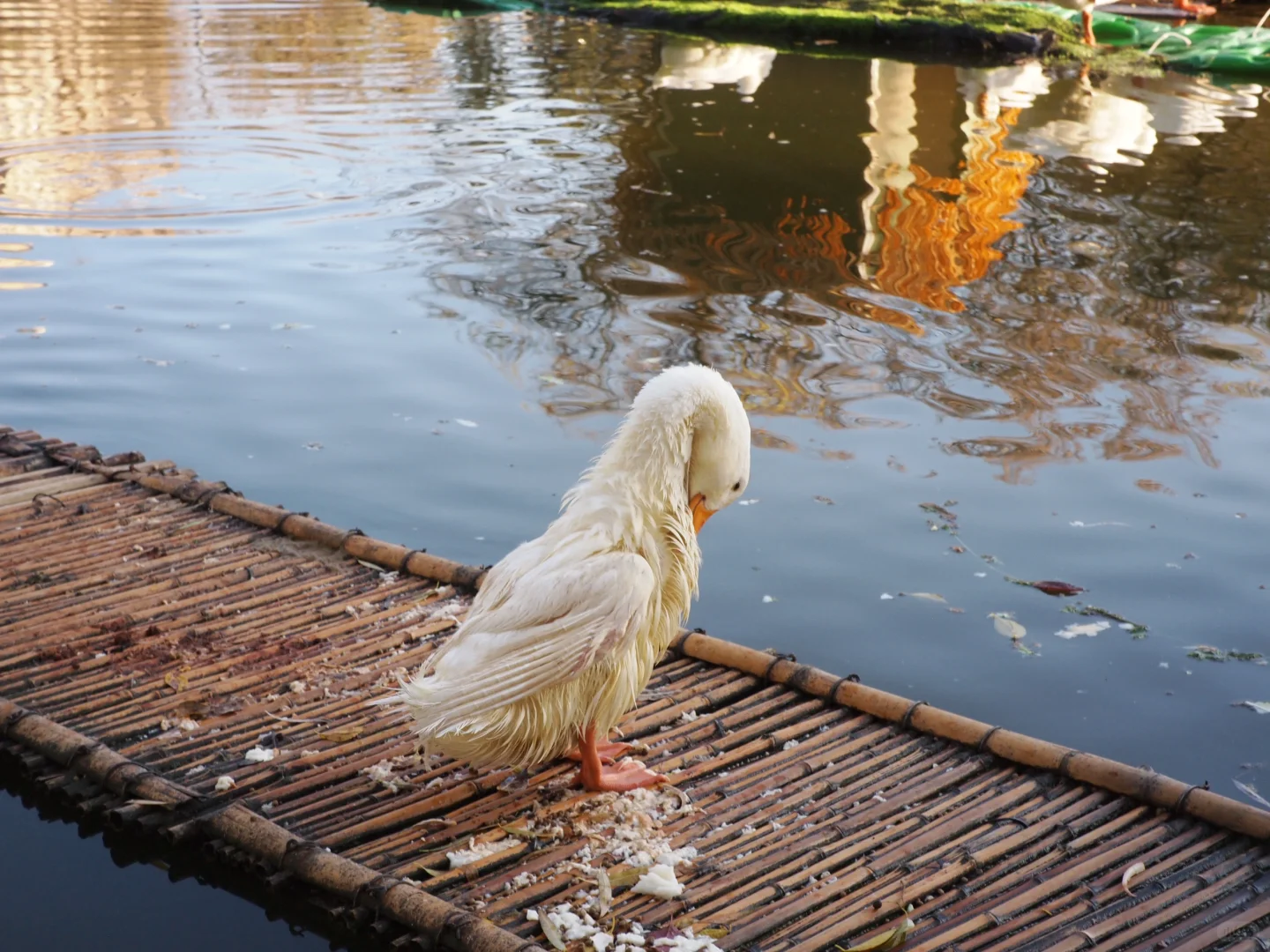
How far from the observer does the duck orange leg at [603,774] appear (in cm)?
320

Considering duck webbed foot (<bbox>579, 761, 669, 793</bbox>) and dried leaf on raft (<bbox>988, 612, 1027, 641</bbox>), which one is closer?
duck webbed foot (<bbox>579, 761, 669, 793</bbox>)

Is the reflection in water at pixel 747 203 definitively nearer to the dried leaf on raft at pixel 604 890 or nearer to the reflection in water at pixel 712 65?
the reflection in water at pixel 712 65

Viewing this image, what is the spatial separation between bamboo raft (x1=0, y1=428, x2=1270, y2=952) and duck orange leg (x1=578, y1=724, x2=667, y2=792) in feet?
0.14

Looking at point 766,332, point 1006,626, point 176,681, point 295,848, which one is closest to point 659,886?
point 295,848

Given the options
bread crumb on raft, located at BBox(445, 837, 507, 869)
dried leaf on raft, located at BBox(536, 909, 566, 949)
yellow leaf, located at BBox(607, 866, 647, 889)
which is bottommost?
yellow leaf, located at BBox(607, 866, 647, 889)

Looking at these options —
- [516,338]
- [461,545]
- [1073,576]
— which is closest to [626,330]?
[516,338]

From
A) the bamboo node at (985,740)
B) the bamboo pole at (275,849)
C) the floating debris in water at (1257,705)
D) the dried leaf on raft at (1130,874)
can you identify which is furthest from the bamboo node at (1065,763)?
the bamboo pole at (275,849)

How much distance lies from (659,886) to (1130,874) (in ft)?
3.55

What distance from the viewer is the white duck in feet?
9.68

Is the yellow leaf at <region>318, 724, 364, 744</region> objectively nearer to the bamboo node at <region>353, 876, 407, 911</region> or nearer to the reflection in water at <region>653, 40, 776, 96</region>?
the bamboo node at <region>353, 876, 407, 911</region>

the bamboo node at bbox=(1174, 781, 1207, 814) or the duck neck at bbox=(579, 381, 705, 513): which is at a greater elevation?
the duck neck at bbox=(579, 381, 705, 513)

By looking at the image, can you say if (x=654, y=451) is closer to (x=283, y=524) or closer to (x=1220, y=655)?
(x=283, y=524)

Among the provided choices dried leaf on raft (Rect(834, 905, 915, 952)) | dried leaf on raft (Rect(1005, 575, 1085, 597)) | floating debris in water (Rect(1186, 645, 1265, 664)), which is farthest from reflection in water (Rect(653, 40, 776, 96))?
dried leaf on raft (Rect(834, 905, 915, 952))

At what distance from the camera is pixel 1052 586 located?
15.1 feet
